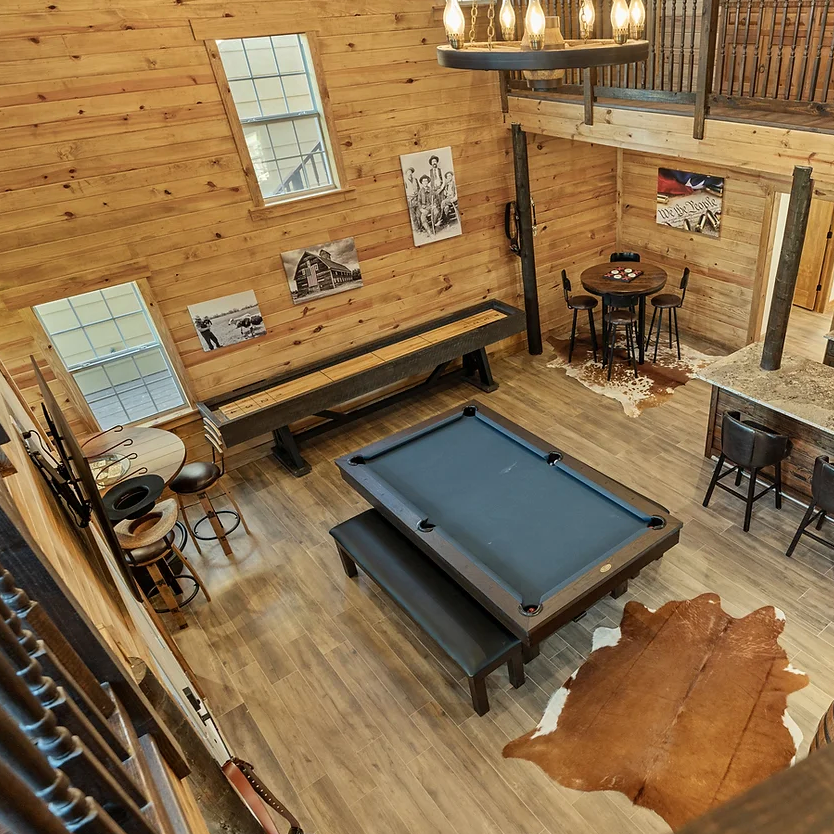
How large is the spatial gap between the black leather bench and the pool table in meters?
0.17

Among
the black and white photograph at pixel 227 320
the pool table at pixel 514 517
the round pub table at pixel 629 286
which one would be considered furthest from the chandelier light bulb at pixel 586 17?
the round pub table at pixel 629 286

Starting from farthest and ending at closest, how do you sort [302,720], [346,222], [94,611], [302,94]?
1. [346,222]
2. [302,94]
3. [302,720]
4. [94,611]

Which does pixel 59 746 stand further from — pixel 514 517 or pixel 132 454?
pixel 132 454

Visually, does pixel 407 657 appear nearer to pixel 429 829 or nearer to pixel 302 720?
pixel 302 720

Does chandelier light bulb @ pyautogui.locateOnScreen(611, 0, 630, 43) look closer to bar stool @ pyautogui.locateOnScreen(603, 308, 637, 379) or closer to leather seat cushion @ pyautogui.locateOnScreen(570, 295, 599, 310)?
bar stool @ pyautogui.locateOnScreen(603, 308, 637, 379)

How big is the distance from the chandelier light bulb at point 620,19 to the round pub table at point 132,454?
3742mm

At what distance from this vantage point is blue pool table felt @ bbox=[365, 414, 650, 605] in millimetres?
3635

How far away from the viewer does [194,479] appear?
4.84m

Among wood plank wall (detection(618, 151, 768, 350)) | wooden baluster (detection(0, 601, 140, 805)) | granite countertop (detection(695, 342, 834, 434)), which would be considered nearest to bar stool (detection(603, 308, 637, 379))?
wood plank wall (detection(618, 151, 768, 350))

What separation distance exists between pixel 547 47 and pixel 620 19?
292 millimetres

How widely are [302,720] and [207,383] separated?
3.23m

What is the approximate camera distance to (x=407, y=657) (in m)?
4.13

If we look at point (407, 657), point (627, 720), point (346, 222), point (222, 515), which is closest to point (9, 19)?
point (346, 222)

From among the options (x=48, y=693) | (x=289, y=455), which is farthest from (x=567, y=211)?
(x=48, y=693)
